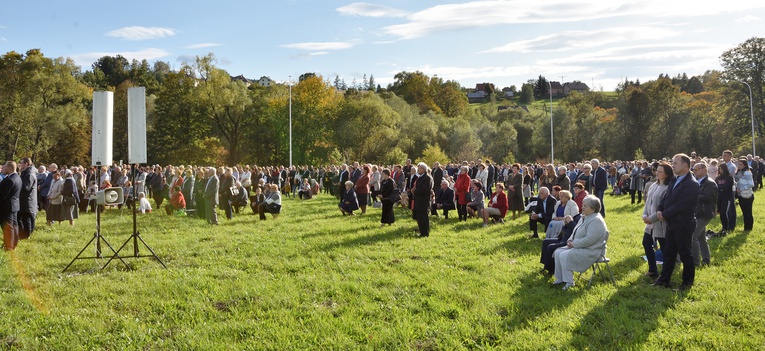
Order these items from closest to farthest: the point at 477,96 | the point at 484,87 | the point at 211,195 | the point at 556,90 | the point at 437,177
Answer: the point at 211,195 → the point at 437,177 → the point at 556,90 → the point at 477,96 → the point at 484,87

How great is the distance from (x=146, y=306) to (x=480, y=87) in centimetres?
16532

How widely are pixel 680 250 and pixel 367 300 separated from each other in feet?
14.5

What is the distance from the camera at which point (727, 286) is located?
24.7ft

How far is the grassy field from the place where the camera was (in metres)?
5.83

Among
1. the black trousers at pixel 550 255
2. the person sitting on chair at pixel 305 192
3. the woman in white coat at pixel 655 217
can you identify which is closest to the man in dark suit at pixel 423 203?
the black trousers at pixel 550 255

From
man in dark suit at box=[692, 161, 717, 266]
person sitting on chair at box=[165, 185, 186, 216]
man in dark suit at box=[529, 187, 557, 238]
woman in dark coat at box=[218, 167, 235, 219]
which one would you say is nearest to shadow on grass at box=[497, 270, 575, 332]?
man in dark suit at box=[692, 161, 717, 266]

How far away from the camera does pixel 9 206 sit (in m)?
10.6

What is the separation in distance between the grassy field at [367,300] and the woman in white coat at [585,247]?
26 cm

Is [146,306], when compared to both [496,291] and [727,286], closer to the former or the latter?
[496,291]

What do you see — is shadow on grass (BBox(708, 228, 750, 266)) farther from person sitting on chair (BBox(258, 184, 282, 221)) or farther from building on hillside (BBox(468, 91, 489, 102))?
building on hillside (BBox(468, 91, 489, 102))

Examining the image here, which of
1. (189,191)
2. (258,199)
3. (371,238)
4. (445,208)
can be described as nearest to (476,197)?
(445,208)

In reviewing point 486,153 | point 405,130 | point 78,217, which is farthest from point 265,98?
point 78,217

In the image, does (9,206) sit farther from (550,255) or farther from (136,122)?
(550,255)

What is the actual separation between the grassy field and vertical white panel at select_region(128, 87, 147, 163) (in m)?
2.10
